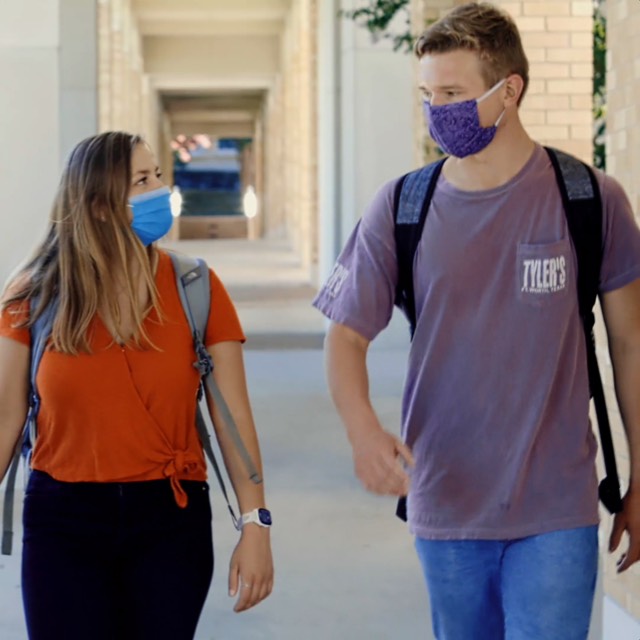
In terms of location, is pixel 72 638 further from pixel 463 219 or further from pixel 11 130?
pixel 11 130

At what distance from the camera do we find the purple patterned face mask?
2.91m

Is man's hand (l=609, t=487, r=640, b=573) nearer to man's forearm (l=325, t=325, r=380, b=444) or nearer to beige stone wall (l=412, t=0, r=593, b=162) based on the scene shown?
man's forearm (l=325, t=325, r=380, b=444)

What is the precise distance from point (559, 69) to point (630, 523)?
19.1 feet

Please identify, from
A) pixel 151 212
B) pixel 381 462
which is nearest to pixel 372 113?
pixel 151 212

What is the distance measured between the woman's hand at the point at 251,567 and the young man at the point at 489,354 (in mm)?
333

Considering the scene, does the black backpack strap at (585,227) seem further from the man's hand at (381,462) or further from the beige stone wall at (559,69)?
the beige stone wall at (559,69)

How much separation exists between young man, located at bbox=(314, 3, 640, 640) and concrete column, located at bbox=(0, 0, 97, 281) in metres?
10.8

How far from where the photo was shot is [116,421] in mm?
2996

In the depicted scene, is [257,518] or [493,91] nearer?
[493,91]

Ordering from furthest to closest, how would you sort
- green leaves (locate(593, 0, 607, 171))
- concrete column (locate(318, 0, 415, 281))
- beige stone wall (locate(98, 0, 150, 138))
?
1. beige stone wall (locate(98, 0, 150, 138))
2. concrete column (locate(318, 0, 415, 281))
3. green leaves (locate(593, 0, 607, 171))

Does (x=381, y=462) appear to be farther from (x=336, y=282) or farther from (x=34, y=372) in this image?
(x=34, y=372)

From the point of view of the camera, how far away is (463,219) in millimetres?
2908

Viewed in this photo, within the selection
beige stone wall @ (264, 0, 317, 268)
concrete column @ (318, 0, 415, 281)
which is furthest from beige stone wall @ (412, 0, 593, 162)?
beige stone wall @ (264, 0, 317, 268)

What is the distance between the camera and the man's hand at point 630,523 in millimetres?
3037
